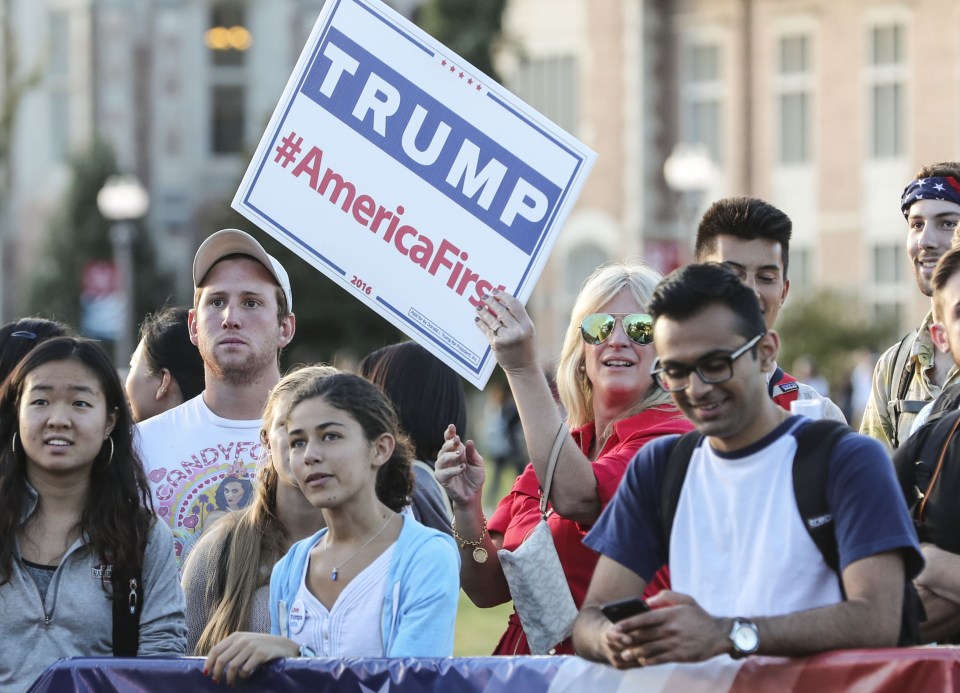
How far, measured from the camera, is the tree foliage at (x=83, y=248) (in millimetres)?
30734

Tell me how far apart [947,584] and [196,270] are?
9.70 feet

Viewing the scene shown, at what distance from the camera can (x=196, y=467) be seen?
5.41 m

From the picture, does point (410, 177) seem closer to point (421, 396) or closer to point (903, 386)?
point (421, 396)

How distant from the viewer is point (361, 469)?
4.38 metres

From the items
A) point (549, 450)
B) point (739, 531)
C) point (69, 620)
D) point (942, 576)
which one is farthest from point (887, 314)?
point (739, 531)

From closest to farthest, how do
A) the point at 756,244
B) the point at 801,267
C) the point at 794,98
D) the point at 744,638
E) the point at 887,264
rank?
the point at 744,638 < the point at 756,244 < the point at 887,264 < the point at 801,267 < the point at 794,98

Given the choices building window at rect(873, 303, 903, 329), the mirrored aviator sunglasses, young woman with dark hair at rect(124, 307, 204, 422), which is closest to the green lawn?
young woman with dark hair at rect(124, 307, 204, 422)

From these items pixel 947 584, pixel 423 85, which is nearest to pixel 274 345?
pixel 423 85

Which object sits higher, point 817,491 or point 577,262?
point 577,262

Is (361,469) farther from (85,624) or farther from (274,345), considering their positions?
(274,345)

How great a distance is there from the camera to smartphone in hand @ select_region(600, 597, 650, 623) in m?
3.47

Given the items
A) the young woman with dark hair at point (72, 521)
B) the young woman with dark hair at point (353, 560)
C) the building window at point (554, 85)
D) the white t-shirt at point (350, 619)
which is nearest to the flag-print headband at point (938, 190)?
the young woman with dark hair at point (353, 560)

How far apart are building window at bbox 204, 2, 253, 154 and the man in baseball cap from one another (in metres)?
27.9

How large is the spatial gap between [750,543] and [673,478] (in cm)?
25
